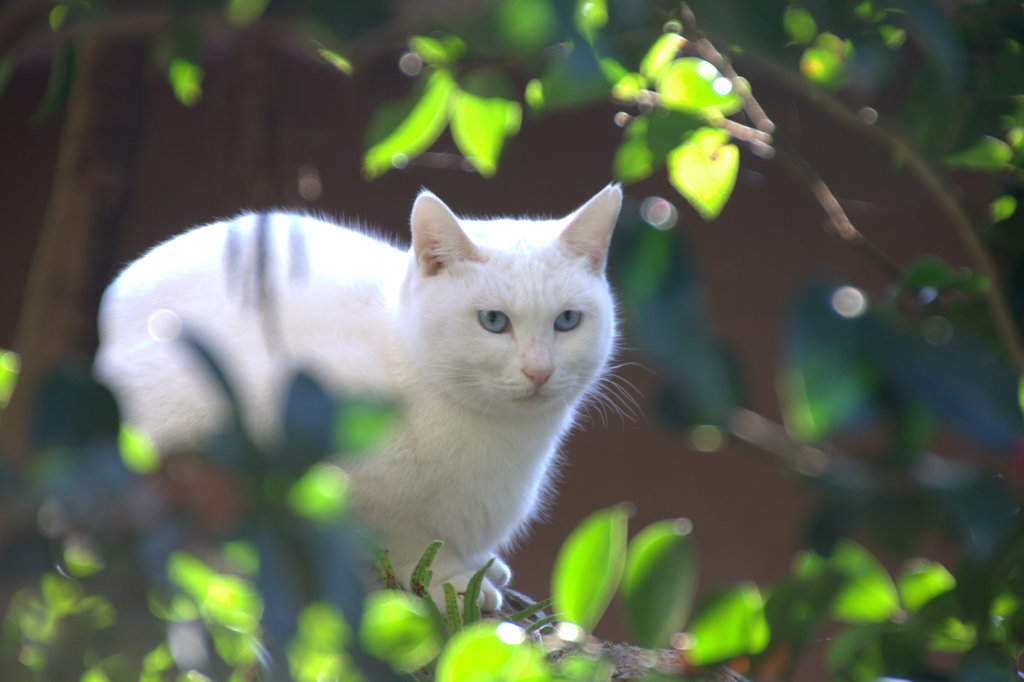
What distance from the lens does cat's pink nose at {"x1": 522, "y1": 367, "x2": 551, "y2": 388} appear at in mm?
1484

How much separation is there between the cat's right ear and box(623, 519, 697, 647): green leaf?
108 centimetres

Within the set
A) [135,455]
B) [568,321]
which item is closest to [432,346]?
[568,321]

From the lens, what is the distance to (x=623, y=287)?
1.31 feet

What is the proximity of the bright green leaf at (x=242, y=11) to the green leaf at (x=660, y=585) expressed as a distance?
0.36m

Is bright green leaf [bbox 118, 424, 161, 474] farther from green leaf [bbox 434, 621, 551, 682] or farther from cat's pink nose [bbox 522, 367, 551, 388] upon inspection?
cat's pink nose [bbox 522, 367, 551, 388]

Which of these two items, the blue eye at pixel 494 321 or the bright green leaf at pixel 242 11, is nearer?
the bright green leaf at pixel 242 11

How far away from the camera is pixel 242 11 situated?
49cm

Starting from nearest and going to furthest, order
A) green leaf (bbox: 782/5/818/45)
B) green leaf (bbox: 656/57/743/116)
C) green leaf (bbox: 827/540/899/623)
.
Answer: green leaf (bbox: 827/540/899/623) → green leaf (bbox: 782/5/818/45) → green leaf (bbox: 656/57/743/116)

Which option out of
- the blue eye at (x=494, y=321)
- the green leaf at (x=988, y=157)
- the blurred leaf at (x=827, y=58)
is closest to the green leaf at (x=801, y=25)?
the blurred leaf at (x=827, y=58)

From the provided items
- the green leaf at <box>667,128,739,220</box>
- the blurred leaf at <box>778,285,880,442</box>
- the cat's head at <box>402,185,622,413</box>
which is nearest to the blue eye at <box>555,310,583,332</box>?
the cat's head at <box>402,185,622,413</box>

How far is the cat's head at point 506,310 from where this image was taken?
153cm

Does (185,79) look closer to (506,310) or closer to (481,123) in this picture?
(481,123)

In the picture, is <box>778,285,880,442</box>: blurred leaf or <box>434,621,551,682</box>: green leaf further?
<box>434,621,551,682</box>: green leaf

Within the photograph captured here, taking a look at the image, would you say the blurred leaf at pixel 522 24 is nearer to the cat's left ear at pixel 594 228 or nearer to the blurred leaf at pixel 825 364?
the blurred leaf at pixel 825 364
